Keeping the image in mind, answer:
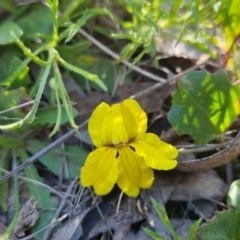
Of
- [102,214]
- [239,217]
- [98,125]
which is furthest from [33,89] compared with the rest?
[239,217]

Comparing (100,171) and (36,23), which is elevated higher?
(36,23)

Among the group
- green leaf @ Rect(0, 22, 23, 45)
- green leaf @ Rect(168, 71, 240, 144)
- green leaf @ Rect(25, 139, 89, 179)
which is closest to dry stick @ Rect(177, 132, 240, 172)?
green leaf @ Rect(168, 71, 240, 144)

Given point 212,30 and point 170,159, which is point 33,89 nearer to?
point 170,159

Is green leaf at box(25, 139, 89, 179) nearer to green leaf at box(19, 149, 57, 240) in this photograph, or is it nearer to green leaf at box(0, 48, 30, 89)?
green leaf at box(19, 149, 57, 240)

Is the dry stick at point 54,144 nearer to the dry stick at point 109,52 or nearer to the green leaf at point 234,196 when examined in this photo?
the dry stick at point 109,52

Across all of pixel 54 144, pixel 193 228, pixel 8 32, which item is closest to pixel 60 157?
pixel 54 144

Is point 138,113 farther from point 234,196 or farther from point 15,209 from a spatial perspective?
point 15,209

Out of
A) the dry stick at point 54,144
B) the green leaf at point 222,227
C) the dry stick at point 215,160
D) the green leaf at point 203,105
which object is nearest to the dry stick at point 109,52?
the dry stick at point 54,144
